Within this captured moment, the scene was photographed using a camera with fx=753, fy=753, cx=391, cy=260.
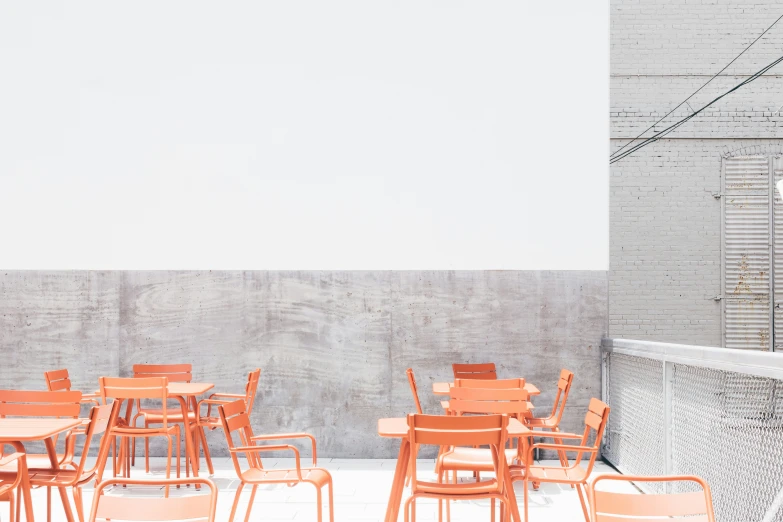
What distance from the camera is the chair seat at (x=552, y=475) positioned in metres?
3.90

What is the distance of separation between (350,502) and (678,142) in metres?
6.94

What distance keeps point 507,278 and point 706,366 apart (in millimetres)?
2934

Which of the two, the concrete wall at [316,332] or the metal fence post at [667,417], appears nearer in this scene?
the metal fence post at [667,417]

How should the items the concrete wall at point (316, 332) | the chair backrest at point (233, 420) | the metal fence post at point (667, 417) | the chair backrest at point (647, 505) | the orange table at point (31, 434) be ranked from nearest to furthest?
the chair backrest at point (647, 505) → the orange table at point (31, 434) → the chair backrest at point (233, 420) → the metal fence post at point (667, 417) → the concrete wall at point (316, 332)

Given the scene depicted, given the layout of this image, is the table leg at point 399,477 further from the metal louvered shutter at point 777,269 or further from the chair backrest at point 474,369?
the metal louvered shutter at point 777,269

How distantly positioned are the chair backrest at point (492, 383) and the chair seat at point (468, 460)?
3.16 feet

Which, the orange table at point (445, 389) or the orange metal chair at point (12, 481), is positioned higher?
the orange table at point (445, 389)

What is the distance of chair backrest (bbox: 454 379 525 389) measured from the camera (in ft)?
17.2

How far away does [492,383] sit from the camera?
5.32 meters

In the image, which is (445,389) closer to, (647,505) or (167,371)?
(167,371)

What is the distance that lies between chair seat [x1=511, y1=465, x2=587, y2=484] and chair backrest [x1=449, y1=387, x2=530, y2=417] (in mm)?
519

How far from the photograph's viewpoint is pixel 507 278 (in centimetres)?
688

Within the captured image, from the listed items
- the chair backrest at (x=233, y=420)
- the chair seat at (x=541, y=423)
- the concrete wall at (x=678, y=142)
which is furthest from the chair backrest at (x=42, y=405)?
the concrete wall at (x=678, y=142)

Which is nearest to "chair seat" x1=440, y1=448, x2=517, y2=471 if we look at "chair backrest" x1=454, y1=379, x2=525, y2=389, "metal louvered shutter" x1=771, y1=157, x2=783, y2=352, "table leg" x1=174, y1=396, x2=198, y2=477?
"chair backrest" x1=454, y1=379, x2=525, y2=389
